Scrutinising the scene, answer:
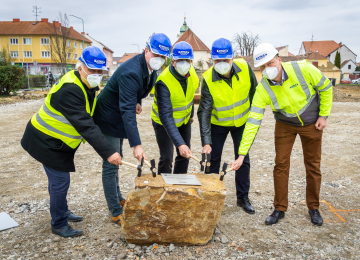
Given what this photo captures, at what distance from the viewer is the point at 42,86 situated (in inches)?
1025

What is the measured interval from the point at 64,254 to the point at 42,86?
85.5 ft

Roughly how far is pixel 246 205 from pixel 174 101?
1.62 metres

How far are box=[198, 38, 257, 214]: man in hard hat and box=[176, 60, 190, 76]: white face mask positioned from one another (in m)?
0.31

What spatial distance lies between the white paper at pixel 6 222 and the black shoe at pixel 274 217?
289 cm

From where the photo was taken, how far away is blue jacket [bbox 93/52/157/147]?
3.03m

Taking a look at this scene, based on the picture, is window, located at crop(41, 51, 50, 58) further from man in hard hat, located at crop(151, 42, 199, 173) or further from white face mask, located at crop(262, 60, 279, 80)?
white face mask, located at crop(262, 60, 279, 80)

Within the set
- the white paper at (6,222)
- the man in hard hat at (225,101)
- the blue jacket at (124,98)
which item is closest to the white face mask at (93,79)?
the blue jacket at (124,98)

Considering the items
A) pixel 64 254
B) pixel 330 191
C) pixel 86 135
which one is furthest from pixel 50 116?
pixel 330 191

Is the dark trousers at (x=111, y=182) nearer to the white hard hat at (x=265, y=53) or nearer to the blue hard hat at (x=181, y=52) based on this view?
the blue hard hat at (x=181, y=52)

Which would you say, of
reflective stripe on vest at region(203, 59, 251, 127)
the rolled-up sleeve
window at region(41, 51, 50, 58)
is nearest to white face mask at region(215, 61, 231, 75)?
reflective stripe on vest at region(203, 59, 251, 127)

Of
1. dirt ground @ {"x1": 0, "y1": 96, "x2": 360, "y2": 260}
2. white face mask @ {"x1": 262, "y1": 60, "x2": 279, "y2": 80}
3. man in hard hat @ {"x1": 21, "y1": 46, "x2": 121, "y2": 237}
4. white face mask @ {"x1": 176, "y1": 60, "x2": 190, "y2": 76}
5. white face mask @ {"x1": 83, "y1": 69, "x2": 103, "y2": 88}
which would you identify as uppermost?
white face mask @ {"x1": 176, "y1": 60, "x2": 190, "y2": 76}

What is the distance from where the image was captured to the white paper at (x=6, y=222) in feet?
11.0

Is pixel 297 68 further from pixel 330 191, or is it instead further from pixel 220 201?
pixel 330 191

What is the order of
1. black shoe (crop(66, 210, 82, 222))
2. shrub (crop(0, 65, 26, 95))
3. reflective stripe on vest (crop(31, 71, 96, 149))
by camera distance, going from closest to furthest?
reflective stripe on vest (crop(31, 71, 96, 149))
black shoe (crop(66, 210, 82, 222))
shrub (crop(0, 65, 26, 95))
